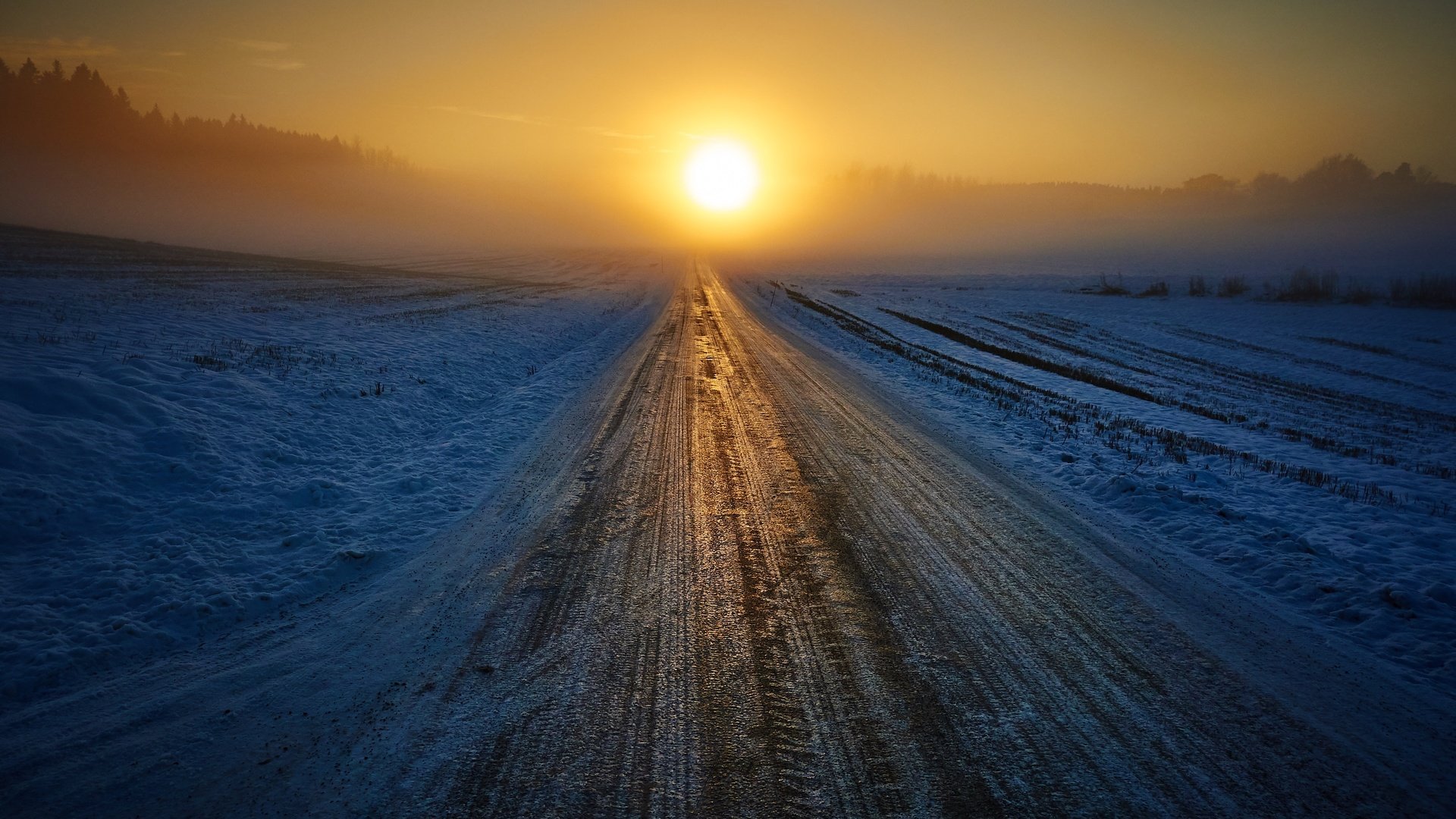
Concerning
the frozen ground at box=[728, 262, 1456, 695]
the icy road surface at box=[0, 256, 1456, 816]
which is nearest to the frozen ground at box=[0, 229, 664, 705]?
the icy road surface at box=[0, 256, 1456, 816]

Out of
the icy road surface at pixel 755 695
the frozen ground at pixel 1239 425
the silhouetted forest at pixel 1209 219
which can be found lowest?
the icy road surface at pixel 755 695

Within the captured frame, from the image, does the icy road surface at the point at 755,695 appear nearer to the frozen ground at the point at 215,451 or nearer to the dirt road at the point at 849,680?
the dirt road at the point at 849,680

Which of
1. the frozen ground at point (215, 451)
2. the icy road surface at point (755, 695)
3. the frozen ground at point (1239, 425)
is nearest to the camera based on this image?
the icy road surface at point (755, 695)

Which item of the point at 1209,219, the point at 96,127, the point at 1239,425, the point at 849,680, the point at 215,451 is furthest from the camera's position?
the point at 1209,219

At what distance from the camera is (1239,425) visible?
13.0 metres

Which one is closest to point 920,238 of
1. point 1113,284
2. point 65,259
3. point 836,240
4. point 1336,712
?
point 836,240

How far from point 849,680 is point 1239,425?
539 inches

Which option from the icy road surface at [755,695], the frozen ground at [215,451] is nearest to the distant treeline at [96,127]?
the frozen ground at [215,451]

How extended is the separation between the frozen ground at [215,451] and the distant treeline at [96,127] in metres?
112

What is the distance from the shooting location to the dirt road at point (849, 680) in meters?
3.22

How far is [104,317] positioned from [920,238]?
12794cm

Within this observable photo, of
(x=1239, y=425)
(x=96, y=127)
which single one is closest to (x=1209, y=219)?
(x=1239, y=425)

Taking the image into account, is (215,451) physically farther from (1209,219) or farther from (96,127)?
(1209,219)

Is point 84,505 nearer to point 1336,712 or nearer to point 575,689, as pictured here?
point 575,689
